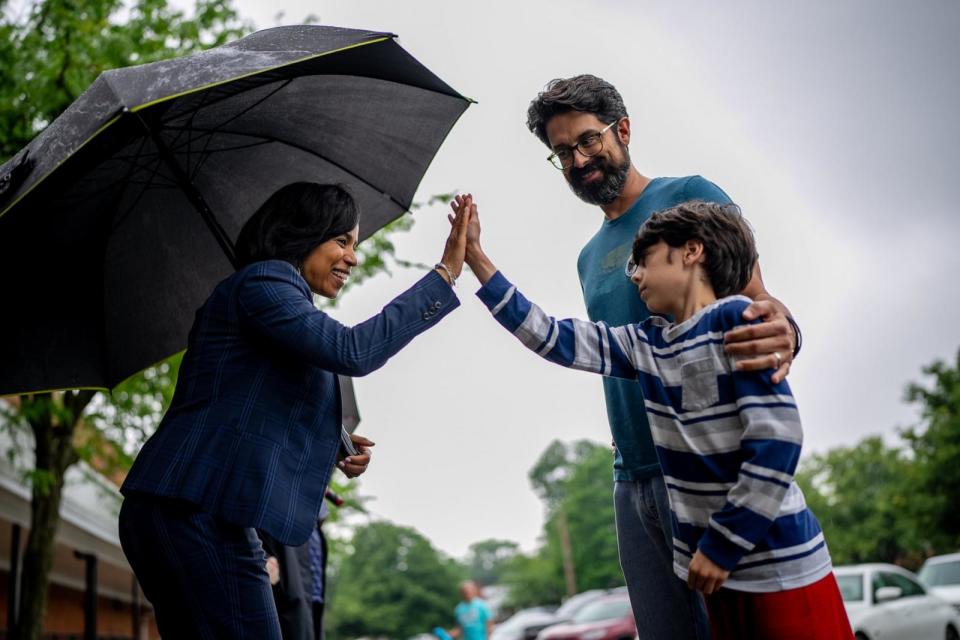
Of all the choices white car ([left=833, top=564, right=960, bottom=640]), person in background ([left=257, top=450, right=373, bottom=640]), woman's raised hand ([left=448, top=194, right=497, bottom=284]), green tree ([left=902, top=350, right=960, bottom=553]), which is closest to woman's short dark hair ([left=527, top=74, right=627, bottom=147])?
woman's raised hand ([left=448, top=194, right=497, bottom=284])

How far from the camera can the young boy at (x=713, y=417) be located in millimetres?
2123

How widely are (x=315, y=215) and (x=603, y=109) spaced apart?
1.21 meters

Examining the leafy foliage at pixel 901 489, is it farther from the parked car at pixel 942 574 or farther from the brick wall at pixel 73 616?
the brick wall at pixel 73 616

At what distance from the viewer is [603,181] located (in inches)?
124

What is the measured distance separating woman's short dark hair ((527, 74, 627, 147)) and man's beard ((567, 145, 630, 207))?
0.57ft

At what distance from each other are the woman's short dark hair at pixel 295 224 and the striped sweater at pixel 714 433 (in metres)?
0.57

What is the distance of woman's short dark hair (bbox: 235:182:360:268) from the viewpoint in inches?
102

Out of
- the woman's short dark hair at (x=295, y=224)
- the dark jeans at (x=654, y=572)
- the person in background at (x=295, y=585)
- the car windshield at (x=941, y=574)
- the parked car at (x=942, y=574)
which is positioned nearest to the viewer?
the woman's short dark hair at (x=295, y=224)

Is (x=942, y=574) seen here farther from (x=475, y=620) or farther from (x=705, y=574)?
(x=705, y=574)

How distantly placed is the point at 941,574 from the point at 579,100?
1574 cm

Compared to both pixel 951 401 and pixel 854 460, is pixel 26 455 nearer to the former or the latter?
pixel 951 401

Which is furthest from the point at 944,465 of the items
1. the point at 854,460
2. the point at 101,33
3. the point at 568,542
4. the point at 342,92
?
the point at 568,542

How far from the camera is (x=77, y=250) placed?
3156 millimetres

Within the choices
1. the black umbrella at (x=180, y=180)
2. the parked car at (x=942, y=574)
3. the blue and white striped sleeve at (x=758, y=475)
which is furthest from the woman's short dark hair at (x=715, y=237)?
the parked car at (x=942, y=574)
